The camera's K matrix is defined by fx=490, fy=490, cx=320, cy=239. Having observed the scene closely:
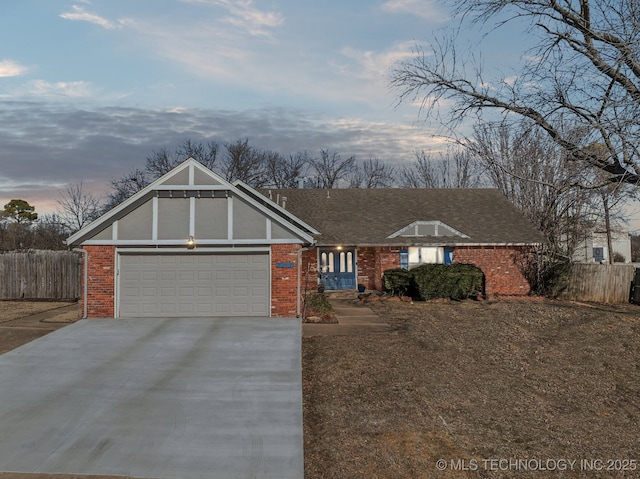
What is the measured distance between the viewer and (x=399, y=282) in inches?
818

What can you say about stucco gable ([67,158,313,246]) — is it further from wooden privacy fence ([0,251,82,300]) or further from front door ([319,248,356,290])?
wooden privacy fence ([0,251,82,300])

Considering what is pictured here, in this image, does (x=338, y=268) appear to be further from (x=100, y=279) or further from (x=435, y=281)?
(x=100, y=279)

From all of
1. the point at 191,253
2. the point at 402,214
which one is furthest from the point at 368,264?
the point at 191,253

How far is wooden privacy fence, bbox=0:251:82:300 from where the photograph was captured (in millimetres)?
21891

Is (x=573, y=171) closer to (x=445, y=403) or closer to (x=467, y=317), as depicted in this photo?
(x=445, y=403)

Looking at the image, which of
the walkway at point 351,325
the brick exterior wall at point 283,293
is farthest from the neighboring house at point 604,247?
the brick exterior wall at point 283,293

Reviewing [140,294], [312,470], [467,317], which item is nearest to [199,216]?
[140,294]

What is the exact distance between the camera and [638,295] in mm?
21156

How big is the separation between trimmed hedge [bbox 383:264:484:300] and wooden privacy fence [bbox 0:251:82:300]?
14.0 metres

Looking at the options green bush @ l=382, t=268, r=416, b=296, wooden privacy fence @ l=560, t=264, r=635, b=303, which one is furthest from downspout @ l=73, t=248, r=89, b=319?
wooden privacy fence @ l=560, t=264, r=635, b=303

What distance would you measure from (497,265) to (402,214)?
17.0 ft

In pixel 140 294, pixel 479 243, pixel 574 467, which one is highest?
pixel 479 243

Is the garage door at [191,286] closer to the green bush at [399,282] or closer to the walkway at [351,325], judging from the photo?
the walkway at [351,325]

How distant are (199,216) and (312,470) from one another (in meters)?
10.2
